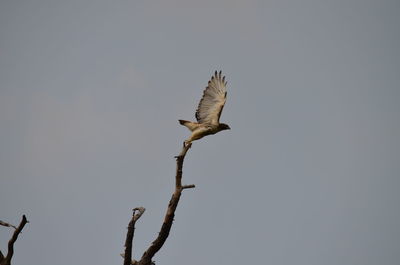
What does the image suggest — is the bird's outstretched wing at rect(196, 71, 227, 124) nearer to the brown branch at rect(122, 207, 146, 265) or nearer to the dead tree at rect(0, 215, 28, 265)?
the brown branch at rect(122, 207, 146, 265)

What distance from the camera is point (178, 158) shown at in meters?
12.2

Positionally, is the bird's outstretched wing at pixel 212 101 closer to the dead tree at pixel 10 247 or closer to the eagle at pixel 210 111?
the eagle at pixel 210 111

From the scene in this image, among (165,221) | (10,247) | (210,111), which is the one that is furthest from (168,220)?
(210,111)

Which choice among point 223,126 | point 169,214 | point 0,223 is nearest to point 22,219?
point 0,223

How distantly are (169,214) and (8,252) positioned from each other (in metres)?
Result: 3.34

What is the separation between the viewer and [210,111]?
1505 centimetres

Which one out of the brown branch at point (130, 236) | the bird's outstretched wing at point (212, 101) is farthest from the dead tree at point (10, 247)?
the bird's outstretched wing at point (212, 101)

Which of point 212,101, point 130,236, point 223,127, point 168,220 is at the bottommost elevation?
point 130,236

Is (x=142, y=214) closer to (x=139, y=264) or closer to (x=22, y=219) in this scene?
(x=139, y=264)

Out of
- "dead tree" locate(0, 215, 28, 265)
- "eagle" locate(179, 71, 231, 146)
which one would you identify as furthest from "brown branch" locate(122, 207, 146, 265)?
"eagle" locate(179, 71, 231, 146)

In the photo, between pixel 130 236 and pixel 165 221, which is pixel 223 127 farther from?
pixel 130 236

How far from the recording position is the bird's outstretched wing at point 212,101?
14883 mm

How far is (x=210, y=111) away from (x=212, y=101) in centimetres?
32

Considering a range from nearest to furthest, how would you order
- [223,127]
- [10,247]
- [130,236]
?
[130,236] < [10,247] < [223,127]
